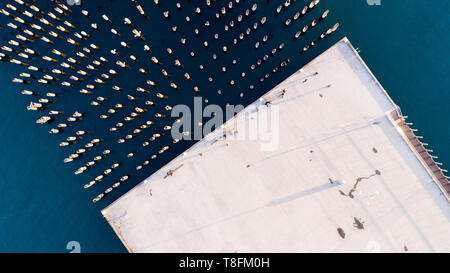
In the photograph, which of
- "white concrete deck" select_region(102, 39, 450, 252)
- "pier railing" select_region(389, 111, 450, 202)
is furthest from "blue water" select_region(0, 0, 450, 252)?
"pier railing" select_region(389, 111, 450, 202)

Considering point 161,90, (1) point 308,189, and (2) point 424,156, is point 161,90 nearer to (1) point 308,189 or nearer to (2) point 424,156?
(1) point 308,189

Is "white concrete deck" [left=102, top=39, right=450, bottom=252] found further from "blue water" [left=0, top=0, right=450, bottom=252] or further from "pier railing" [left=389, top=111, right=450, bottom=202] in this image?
"blue water" [left=0, top=0, right=450, bottom=252]

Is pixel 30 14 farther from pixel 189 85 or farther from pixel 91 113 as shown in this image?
pixel 189 85

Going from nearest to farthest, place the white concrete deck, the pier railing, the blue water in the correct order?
the white concrete deck < the pier railing < the blue water

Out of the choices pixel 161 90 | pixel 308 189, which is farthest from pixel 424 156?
pixel 161 90

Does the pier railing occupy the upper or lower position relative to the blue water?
lower

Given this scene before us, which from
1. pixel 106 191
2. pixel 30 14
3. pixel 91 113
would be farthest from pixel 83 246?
pixel 30 14

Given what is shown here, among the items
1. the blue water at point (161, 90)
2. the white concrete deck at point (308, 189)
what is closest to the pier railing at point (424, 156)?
the white concrete deck at point (308, 189)
